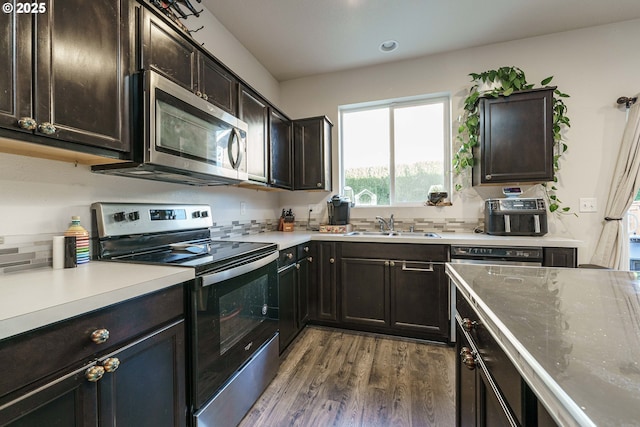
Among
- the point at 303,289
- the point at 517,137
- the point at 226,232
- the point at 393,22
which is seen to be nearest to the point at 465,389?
the point at 303,289

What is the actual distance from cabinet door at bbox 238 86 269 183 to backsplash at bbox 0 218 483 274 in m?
0.55

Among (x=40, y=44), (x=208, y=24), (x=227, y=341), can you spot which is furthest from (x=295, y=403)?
(x=208, y=24)

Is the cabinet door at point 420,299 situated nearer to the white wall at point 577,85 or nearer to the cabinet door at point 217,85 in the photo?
the white wall at point 577,85

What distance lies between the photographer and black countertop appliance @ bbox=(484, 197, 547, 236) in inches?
86.5

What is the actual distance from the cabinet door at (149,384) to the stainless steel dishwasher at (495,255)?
177cm

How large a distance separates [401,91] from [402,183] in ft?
3.27

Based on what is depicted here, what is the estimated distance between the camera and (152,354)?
0.96m

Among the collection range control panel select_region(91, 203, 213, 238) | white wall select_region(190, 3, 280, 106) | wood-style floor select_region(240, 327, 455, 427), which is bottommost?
wood-style floor select_region(240, 327, 455, 427)

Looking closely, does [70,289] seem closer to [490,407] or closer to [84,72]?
[84,72]

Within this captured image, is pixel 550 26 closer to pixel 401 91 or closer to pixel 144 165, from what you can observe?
pixel 401 91

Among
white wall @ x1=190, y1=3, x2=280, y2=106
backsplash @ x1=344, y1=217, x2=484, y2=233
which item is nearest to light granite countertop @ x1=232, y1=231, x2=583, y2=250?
backsplash @ x1=344, y1=217, x2=484, y2=233

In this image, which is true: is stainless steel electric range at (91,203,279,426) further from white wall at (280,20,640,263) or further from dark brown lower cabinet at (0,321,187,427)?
white wall at (280,20,640,263)

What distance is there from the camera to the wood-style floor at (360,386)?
4.76ft

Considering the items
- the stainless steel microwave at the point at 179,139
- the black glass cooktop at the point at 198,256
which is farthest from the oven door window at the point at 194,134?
the black glass cooktop at the point at 198,256
